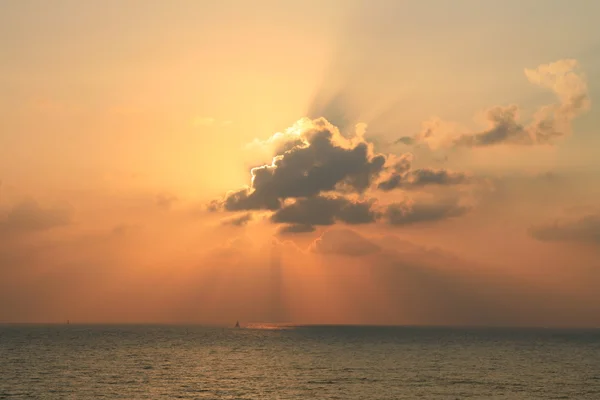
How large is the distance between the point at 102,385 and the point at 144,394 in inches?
514

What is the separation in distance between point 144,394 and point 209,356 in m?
81.2

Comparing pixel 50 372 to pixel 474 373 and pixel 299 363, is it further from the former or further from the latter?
pixel 474 373

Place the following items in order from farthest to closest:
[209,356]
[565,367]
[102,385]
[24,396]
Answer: [209,356] < [565,367] < [102,385] < [24,396]

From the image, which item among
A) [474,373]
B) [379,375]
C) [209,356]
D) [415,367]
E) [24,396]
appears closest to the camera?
[24,396]

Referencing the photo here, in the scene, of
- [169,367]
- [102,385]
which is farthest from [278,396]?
[169,367]

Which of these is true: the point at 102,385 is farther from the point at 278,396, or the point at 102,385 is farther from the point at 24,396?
the point at 278,396

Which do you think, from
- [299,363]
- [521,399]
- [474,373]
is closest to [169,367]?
[299,363]

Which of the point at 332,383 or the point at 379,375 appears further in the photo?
the point at 379,375

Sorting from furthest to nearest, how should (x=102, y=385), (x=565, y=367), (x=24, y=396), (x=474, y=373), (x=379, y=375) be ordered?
1. (x=565, y=367)
2. (x=474, y=373)
3. (x=379, y=375)
4. (x=102, y=385)
5. (x=24, y=396)

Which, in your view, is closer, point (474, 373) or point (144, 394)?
point (144, 394)

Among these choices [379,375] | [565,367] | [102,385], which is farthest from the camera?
[565,367]

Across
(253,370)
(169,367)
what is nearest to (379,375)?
(253,370)

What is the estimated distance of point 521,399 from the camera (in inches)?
3679

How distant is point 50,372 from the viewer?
397 feet
